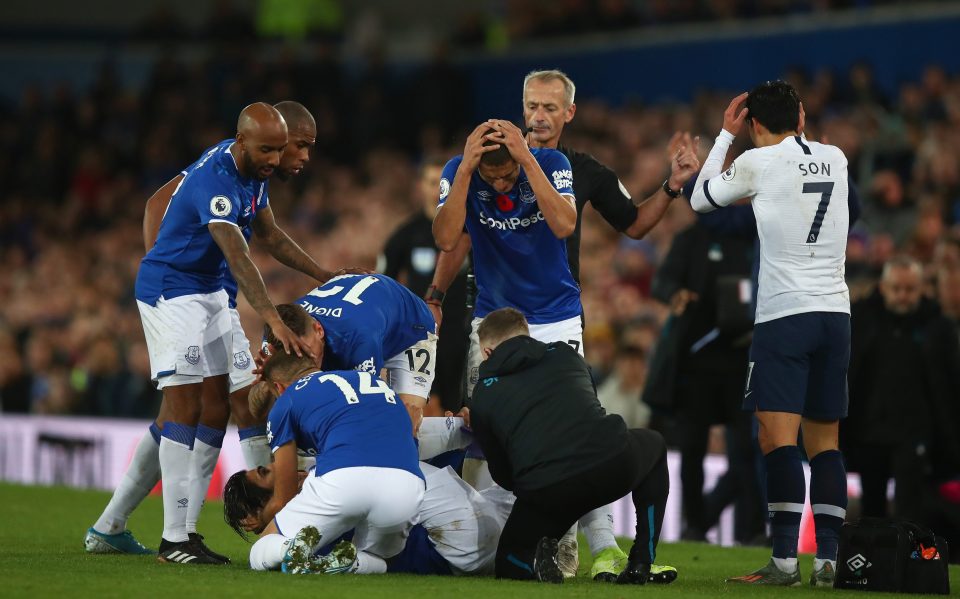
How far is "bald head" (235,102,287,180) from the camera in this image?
7.17m

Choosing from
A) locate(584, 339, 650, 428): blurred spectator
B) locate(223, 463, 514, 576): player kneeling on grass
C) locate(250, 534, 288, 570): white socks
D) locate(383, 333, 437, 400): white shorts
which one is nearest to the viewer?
locate(250, 534, 288, 570): white socks

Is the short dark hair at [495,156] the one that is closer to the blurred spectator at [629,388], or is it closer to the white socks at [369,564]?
the white socks at [369,564]

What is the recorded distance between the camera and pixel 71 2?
2561cm

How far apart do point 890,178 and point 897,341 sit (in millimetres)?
3451

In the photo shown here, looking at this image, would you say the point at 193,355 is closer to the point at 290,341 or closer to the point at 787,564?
the point at 290,341

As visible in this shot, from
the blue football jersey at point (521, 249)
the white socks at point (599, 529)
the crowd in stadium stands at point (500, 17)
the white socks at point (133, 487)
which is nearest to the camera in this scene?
the white socks at point (599, 529)

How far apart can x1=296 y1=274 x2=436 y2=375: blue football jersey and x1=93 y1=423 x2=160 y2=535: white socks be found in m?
1.22

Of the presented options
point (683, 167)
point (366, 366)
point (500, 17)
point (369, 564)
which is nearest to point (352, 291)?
point (366, 366)

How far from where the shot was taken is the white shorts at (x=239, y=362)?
7.70 m

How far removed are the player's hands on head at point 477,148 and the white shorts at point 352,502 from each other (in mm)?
1590

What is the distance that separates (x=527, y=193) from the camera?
746 cm

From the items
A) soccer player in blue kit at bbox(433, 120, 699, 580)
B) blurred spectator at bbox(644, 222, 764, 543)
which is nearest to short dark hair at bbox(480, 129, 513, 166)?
soccer player in blue kit at bbox(433, 120, 699, 580)

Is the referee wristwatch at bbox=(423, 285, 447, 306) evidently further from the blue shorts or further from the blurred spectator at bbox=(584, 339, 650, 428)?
the blurred spectator at bbox=(584, 339, 650, 428)

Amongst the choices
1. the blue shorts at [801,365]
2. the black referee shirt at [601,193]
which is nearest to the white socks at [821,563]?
the blue shorts at [801,365]
